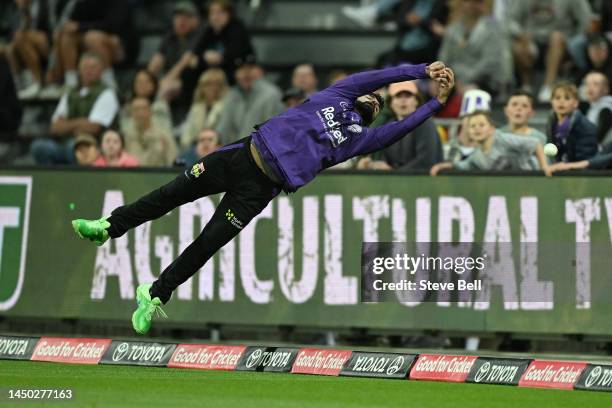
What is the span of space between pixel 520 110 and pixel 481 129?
0.47 m

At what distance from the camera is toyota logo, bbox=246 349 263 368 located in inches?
500

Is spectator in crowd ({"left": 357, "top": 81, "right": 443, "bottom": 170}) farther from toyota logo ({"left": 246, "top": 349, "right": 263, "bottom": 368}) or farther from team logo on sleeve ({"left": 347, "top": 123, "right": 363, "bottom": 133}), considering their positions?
toyota logo ({"left": 246, "top": 349, "right": 263, "bottom": 368})

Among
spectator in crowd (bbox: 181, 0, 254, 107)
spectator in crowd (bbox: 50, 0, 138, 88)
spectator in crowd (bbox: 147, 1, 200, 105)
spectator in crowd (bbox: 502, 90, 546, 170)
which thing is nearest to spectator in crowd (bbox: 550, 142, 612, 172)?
spectator in crowd (bbox: 502, 90, 546, 170)

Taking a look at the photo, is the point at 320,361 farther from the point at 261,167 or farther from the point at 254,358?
the point at 261,167

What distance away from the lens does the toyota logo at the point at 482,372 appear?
476 inches

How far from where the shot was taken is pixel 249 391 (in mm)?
11266

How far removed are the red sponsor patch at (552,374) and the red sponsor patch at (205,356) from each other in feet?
8.55

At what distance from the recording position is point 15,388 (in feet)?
36.5

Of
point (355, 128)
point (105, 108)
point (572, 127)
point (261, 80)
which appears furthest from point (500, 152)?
point (105, 108)

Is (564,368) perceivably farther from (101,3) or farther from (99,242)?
(101,3)

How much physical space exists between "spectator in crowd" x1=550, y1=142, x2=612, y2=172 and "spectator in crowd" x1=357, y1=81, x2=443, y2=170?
1.44 m

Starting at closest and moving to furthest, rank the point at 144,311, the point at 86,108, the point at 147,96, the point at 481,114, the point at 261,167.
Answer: the point at 261,167 → the point at 144,311 → the point at 481,114 → the point at 147,96 → the point at 86,108

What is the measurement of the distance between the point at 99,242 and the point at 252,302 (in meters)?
3.22

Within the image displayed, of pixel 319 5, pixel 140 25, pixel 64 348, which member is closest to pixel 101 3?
→ pixel 140 25
